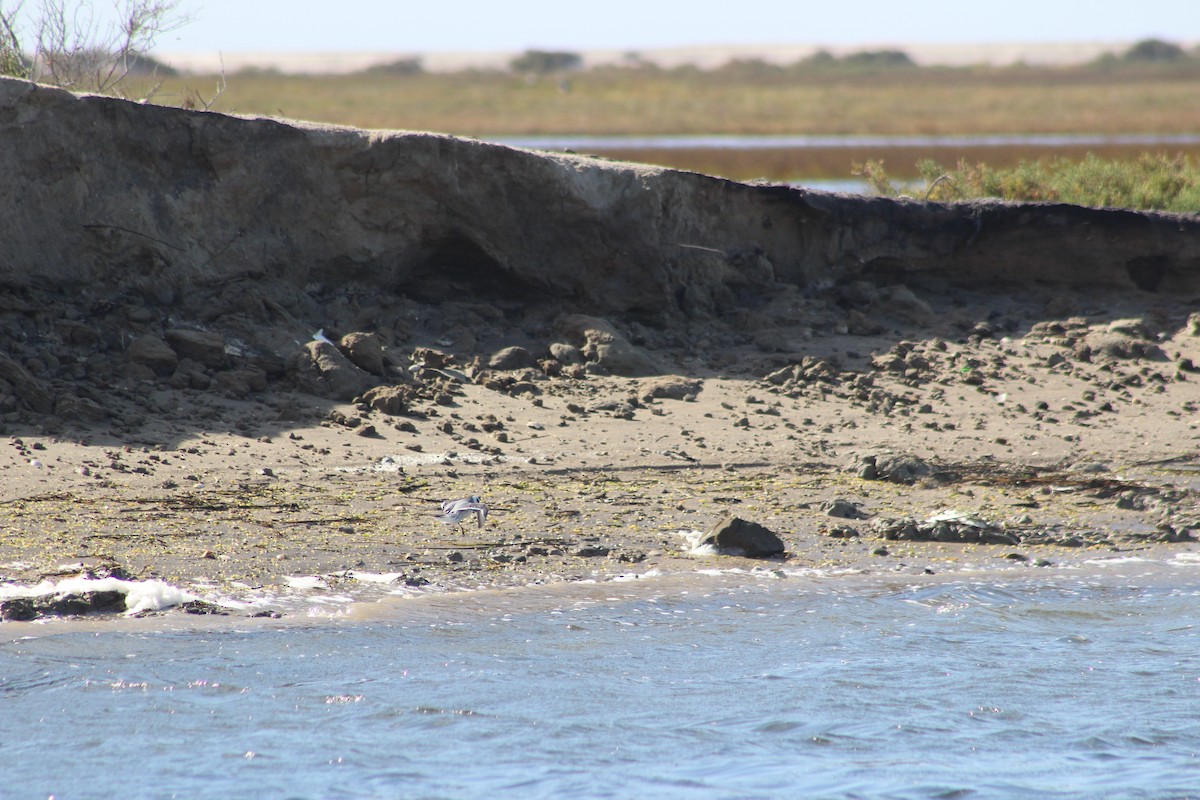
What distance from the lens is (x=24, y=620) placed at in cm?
448

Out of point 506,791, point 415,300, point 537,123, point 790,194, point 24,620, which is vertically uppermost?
point 537,123

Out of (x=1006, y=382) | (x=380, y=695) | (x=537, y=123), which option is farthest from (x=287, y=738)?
(x=537, y=123)

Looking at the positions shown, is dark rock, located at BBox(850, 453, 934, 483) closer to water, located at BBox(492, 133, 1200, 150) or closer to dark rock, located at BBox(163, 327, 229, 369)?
dark rock, located at BBox(163, 327, 229, 369)

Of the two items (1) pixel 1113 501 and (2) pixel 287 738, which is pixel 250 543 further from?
(1) pixel 1113 501

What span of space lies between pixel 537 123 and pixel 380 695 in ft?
122

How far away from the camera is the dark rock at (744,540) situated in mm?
5500

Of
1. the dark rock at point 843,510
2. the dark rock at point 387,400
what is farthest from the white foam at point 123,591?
the dark rock at point 843,510

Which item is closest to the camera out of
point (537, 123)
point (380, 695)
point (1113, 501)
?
point (380, 695)

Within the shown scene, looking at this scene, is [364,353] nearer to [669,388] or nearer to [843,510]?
[669,388]

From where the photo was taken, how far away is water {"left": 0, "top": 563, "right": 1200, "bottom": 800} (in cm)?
396

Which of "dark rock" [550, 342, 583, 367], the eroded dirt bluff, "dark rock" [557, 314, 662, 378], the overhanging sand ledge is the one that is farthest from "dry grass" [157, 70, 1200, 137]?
"dark rock" [550, 342, 583, 367]

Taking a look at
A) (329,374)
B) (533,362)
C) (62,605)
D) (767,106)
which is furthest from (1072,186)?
(767,106)

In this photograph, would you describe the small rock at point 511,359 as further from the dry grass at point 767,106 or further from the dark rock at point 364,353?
the dry grass at point 767,106

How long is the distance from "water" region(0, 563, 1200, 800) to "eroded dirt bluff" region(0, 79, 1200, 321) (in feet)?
10.7
